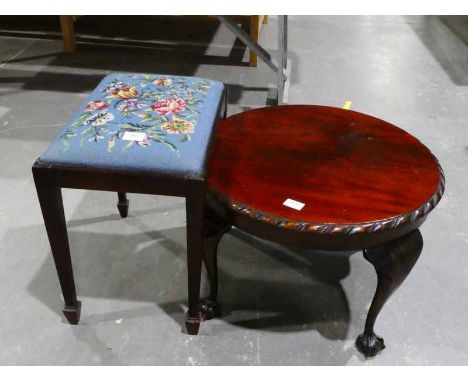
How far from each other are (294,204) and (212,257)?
0.97 feet

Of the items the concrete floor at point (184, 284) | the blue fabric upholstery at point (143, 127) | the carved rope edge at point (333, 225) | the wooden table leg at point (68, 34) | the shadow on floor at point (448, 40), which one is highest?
the blue fabric upholstery at point (143, 127)

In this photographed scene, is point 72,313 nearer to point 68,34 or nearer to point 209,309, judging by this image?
point 209,309

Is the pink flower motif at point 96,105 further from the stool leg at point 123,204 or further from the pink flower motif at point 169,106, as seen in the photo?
the stool leg at point 123,204

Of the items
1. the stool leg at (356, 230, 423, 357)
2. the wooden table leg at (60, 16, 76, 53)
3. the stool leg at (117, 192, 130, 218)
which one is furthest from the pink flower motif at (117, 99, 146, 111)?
the wooden table leg at (60, 16, 76, 53)

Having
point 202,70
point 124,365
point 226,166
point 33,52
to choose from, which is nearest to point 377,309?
point 226,166

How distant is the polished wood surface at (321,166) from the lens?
109 cm

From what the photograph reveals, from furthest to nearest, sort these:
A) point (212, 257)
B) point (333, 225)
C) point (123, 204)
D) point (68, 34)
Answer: point (68, 34)
point (123, 204)
point (212, 257)
point (333, 225)

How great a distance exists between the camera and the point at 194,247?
3.89 ft

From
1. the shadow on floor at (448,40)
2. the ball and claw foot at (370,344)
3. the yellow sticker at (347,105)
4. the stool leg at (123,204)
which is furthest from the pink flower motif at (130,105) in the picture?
the shadow on floor at (448,40)

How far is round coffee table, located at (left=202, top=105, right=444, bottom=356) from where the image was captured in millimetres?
1062

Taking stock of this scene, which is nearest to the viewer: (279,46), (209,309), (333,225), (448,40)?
(333,225)

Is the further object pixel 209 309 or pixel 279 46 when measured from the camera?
pixel 279 46

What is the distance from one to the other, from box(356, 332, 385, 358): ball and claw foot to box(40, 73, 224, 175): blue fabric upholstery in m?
0.63

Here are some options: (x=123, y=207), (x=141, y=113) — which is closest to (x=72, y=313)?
(x=123, y=207)
